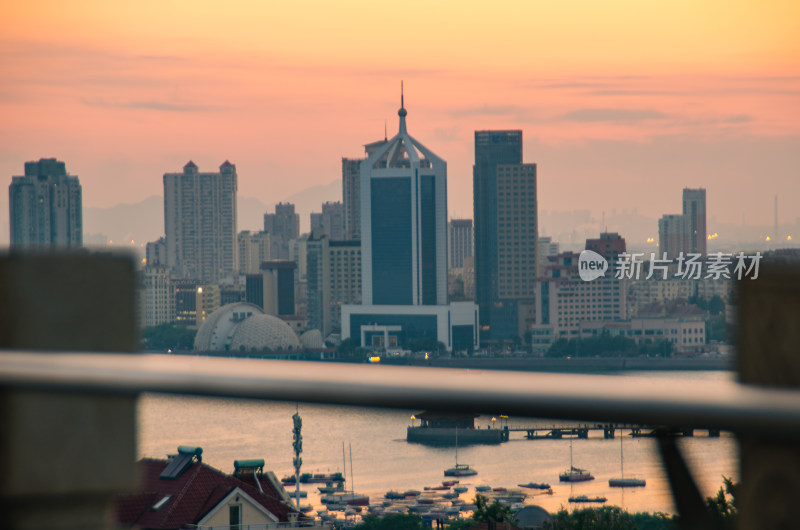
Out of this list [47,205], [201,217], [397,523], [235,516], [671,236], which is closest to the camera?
[235,516]

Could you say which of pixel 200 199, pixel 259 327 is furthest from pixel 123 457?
pixel 200 199

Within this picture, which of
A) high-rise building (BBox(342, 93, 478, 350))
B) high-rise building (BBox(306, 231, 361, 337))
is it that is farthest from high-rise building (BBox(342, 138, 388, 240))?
high-rise building (BBox(342, 93, 478, 350))

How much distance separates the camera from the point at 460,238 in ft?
104

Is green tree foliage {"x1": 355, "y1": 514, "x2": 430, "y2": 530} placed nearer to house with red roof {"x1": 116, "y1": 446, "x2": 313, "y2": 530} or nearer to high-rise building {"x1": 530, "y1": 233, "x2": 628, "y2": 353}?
house with red roof {"x1": 116, "y1": 446, "x2": 313, "y2": 530}

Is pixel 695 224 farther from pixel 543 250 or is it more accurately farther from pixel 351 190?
pixel 351 190

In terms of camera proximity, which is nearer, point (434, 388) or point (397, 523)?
point (434, 388)

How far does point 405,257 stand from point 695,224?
7.30m

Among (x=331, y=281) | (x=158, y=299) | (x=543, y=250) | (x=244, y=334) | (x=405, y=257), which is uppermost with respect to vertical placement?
(x=543, y=250)

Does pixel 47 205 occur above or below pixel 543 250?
above

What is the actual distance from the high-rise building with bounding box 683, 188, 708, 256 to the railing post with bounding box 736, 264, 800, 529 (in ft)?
82.1

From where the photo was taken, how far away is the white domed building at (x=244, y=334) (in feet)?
70.9

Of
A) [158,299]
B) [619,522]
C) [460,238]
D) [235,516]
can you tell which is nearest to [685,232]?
[460,238]

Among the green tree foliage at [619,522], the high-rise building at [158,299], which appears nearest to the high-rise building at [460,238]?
the high-rise building at [158,299]

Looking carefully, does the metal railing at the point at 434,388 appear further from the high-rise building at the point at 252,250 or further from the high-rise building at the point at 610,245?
the high-rise building at the point at 252,250
